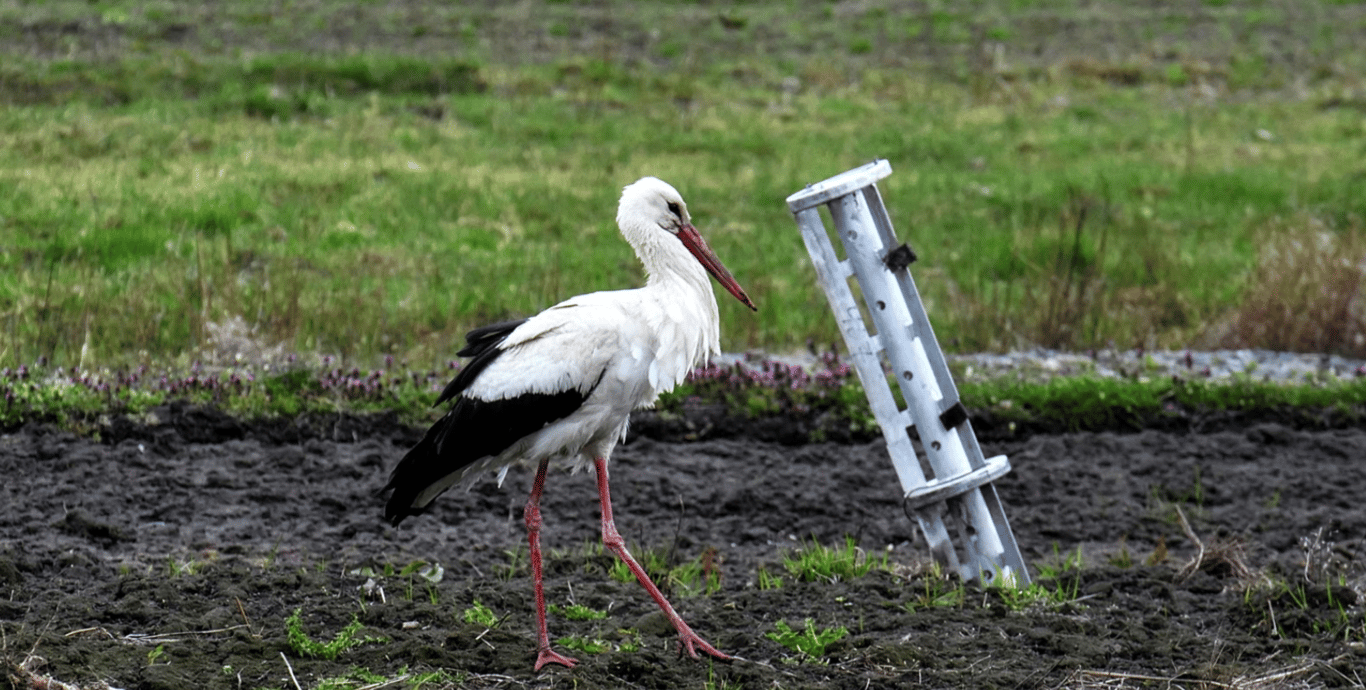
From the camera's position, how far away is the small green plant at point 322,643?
173 inches

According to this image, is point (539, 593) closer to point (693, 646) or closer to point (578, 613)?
point (578, 613)

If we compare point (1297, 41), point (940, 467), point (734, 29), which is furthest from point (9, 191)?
point (1297, 41)

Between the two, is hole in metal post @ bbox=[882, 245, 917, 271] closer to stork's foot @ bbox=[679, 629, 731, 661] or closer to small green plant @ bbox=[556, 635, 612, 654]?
stork's foot @ bbox=[679, 629, 731, 661]

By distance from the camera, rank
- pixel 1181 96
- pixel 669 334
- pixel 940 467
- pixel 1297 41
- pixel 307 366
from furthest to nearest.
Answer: pixel 1297 41
pixel 1181 96
pixel 307 366
pixel 940 467
pixel 669 334

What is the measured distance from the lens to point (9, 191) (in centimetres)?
1058

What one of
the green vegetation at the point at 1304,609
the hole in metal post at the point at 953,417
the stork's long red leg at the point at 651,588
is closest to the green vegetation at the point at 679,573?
the stork's long red leg at the point at 651,588

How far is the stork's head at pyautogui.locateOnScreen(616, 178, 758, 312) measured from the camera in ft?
16.5

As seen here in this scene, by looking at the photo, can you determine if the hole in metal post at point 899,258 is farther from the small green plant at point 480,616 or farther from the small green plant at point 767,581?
the small green plant at point 480,616

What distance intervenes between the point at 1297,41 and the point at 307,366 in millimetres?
20192

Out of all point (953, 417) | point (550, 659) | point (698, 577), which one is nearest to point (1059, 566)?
point (953, 417)

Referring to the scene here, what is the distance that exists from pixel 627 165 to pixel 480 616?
378 inches

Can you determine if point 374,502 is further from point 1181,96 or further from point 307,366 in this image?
point 1181,96

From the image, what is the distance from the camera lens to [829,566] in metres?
5.52

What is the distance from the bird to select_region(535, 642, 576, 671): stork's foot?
0.24 metres
